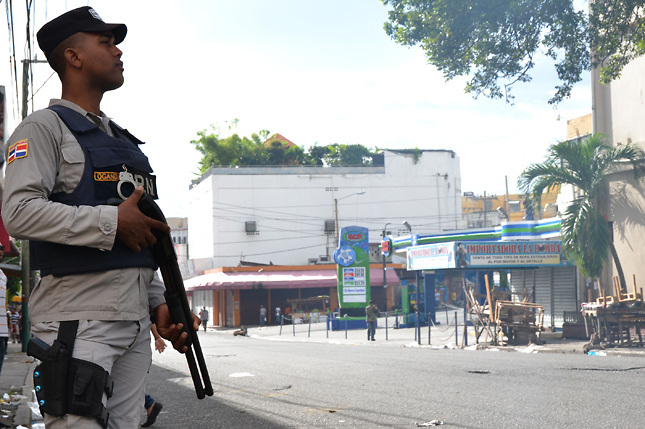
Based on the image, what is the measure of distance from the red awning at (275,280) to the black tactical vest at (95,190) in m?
51.5

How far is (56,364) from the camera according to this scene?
2.72 metres

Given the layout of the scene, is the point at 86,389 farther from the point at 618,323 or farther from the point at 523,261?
the point at 523,261

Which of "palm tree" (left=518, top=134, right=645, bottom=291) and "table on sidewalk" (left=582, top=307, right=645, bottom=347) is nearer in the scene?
"table on sidewalk" (left=582, top=307, right=645, bottom=347)

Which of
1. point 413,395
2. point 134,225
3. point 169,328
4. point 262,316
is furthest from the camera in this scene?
point 262,316

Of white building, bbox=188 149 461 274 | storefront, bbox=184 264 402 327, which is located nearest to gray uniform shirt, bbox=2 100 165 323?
storefront, bbox=184 264 402 327

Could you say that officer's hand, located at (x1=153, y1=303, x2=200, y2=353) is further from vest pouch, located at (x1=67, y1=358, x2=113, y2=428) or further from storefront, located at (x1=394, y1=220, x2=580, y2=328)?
storefront, located at (x1=394, y1=220, x2=580, y2=328)

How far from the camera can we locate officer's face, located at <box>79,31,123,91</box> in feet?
10.1

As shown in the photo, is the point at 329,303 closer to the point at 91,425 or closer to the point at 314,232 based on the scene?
the point at 314,232

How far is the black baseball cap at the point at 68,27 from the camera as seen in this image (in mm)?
3090

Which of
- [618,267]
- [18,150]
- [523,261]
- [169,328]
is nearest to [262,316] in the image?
[523,261]

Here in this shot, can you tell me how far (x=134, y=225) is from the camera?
2.85m

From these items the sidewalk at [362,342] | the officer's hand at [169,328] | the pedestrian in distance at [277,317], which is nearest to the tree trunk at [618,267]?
the sidewalk at [362,342]

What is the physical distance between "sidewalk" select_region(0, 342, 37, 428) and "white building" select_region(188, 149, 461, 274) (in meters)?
46.7

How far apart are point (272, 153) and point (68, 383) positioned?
74.5 metres
